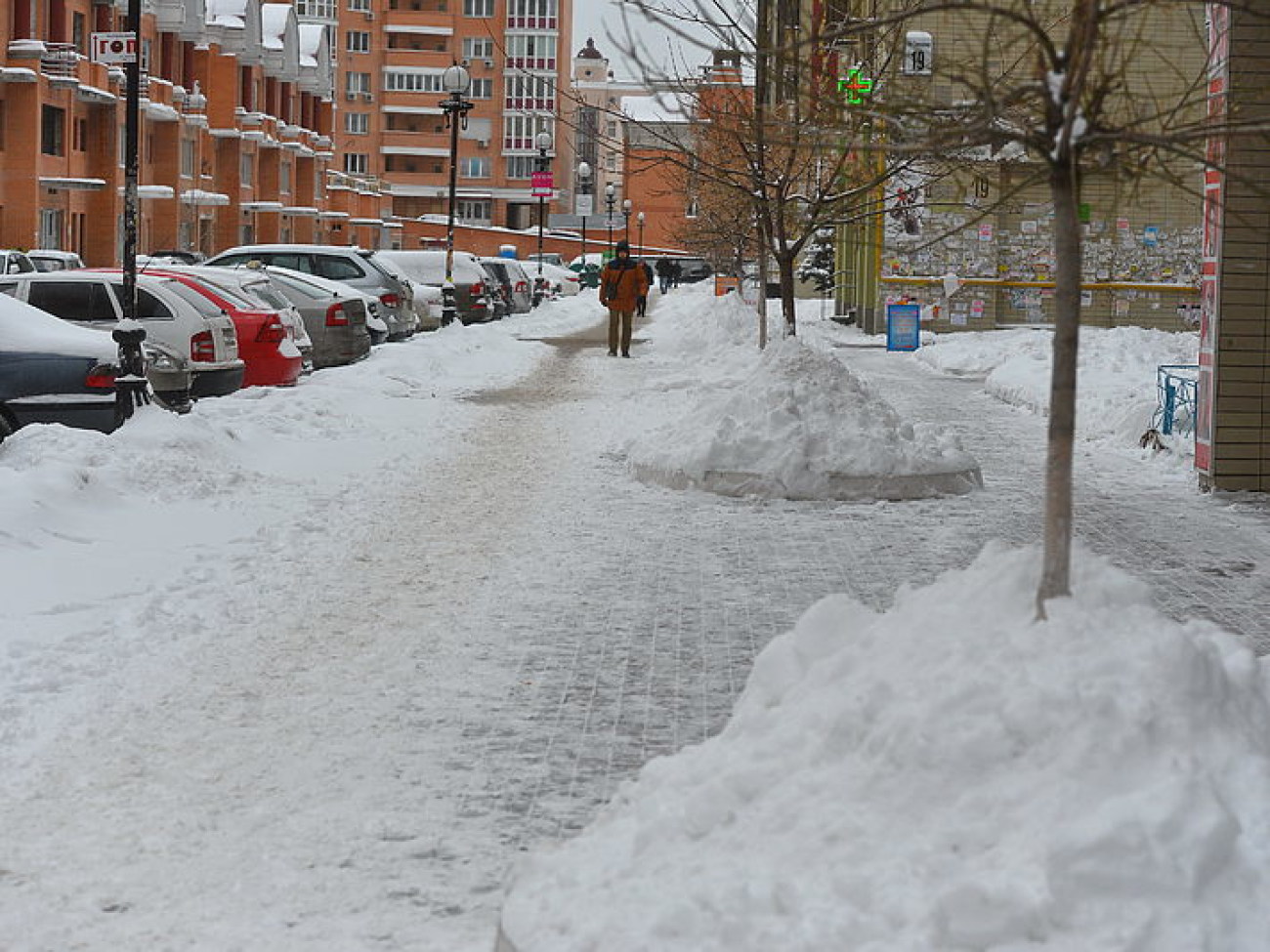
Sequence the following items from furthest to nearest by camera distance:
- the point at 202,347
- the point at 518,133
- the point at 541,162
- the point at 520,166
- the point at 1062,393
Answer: the point at 520,166 → the point at 518,133 → the point at 541,162 → the point at 202,347 → the point at 1062,393

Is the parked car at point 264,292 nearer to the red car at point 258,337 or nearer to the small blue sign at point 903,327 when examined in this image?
the red car at point 258,337

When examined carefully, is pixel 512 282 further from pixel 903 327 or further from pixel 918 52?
pixel 918 52

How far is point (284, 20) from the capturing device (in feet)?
291

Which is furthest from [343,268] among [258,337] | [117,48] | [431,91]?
[431,91]

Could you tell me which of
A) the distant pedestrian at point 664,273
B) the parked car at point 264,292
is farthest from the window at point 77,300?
the distant pedestrian at point 664,273

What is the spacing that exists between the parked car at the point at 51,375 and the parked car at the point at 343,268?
17419 millimetres

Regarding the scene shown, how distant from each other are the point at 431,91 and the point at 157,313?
376ft

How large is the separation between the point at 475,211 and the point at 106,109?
73.5 meters

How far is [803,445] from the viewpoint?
546 inches

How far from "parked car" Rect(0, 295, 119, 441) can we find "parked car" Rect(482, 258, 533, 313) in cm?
3572

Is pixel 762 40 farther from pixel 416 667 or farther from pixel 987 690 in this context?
pixel 987 690

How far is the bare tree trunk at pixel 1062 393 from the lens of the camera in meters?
5.18

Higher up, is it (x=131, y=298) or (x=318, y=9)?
(x=318, y=9)

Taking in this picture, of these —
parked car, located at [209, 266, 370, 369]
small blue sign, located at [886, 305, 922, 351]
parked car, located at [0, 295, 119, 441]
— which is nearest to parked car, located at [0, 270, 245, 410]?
parked car, located at [0, 295, 119, 441]
